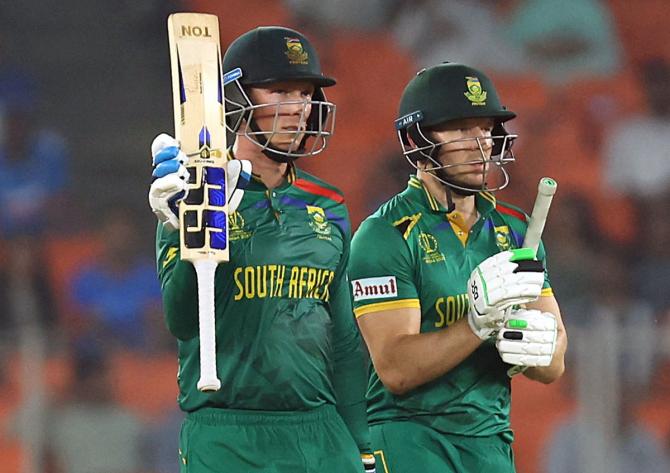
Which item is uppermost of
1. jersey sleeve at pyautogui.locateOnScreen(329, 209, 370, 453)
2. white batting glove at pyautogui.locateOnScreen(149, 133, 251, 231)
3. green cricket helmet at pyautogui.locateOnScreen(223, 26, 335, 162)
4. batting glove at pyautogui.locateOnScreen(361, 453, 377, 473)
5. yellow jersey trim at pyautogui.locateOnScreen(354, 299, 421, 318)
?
green cricket helmet at pyautogui.locateOnScreen(223, 26, 335, 162)

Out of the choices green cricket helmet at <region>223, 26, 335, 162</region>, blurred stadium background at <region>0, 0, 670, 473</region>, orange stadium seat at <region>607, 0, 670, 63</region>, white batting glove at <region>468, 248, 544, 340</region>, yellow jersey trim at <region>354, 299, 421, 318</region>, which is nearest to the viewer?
green cricket helmet at <region>223, 26, 335, 162</region>

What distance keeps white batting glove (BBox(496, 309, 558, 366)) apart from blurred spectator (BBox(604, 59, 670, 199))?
2513 millimetres

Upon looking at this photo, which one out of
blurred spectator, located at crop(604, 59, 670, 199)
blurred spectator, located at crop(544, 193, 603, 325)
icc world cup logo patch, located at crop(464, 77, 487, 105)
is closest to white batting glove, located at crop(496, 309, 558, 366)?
icc world cup logo patch, located at crop(464, 77, 487, 105)

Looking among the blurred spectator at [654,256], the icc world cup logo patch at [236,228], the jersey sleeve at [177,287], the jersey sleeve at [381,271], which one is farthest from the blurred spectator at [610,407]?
the jersey sleeve at [177,287]

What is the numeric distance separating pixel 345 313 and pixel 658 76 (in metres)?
3.04

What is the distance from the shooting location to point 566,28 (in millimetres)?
4992

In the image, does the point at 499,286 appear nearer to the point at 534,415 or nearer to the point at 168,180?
the point at 168,180

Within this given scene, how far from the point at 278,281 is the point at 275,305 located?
4 centimetres

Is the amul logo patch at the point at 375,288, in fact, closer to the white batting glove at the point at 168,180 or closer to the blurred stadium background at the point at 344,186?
the white batting glove at the point at 168,180

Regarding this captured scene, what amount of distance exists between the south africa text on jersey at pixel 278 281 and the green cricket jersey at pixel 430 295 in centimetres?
31

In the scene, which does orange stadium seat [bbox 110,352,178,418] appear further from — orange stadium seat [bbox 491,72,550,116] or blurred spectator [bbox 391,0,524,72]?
orange stadium seat [bbox 491,72,550,116]

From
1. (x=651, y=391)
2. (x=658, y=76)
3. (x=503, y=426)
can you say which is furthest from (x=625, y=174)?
(x=503, y=426)

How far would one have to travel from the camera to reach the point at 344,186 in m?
4.57

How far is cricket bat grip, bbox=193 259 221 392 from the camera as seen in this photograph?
6.35 feet
